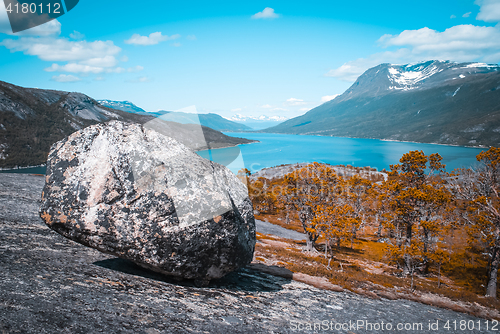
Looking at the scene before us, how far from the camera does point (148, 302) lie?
7.39 m

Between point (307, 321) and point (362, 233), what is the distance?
6025 cm

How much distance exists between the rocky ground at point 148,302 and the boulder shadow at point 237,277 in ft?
0.20

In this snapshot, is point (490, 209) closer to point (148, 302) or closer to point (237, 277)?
point (237, 277)

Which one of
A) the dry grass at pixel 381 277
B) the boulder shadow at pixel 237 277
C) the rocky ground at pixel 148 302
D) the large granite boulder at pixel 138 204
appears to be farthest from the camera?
the dry grass at pixel 381 277

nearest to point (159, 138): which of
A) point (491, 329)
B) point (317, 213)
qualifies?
point (491, 329)

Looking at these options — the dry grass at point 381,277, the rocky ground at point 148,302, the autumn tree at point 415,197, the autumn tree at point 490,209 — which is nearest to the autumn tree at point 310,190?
the dry grass at point 381,277

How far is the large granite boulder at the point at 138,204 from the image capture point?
27.6ft

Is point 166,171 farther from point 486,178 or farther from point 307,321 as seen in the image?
point 486,178

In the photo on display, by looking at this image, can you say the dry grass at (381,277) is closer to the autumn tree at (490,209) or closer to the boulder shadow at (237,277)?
the autumn tree at (490,209)

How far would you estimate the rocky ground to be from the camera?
5871 millimetres

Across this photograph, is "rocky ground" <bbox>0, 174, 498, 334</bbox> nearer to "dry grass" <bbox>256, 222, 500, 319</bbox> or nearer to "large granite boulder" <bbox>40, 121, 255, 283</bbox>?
"large granite boulder" <bbox>40, 121, 255, 283</bbox>

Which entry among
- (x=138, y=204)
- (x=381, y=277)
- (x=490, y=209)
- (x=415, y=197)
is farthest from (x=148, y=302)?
(x=490, y=209)

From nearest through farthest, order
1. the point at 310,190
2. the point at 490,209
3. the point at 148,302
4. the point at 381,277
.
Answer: the point at 148,302 → the point at 490,209 → the point at 381,277 → the point at 310,190

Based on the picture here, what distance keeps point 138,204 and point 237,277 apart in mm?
6432
